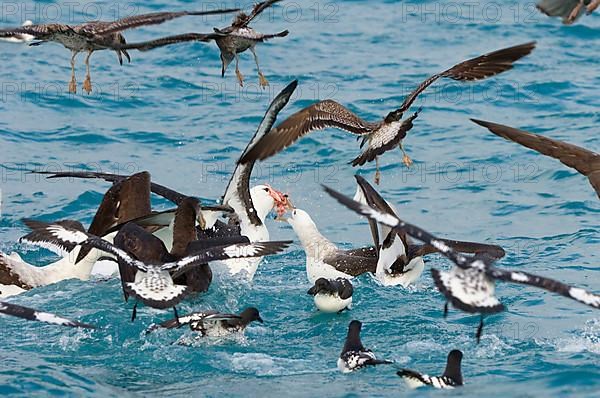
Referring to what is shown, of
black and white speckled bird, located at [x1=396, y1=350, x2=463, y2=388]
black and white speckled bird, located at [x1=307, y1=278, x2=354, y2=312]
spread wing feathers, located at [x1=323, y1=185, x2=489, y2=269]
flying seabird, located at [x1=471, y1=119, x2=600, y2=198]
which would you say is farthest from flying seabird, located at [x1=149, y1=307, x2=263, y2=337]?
flying seabird, located at [x1=471, y1=119, x2=600, y2=198]

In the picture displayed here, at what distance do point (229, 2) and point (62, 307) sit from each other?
484 inches

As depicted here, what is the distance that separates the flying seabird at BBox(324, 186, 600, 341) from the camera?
310 inches

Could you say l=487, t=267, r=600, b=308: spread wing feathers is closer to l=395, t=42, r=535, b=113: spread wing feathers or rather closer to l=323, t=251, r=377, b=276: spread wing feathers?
l=395, t=42, r=535, b=113: spread wing feathers

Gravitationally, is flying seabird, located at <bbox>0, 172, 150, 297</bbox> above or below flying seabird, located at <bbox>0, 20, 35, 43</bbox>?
below

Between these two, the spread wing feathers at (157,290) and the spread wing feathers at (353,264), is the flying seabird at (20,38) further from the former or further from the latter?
the spread wing feathers at (353,264)

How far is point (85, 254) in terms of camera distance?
1082cm

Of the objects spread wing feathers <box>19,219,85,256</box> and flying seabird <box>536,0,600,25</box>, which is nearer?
flying seabird <box>536,0,600,25</box>

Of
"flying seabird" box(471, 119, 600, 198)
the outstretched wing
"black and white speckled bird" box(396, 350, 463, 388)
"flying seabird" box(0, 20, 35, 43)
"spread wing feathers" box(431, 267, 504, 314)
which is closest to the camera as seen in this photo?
"spread wing feathers" box(431, 267, 504, 314)

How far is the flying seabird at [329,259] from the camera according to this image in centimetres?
1081

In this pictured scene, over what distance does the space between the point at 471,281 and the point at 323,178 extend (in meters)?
6.83

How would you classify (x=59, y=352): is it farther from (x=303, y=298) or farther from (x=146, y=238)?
(x=303, y=298)

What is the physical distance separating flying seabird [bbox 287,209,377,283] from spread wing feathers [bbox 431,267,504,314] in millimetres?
2674

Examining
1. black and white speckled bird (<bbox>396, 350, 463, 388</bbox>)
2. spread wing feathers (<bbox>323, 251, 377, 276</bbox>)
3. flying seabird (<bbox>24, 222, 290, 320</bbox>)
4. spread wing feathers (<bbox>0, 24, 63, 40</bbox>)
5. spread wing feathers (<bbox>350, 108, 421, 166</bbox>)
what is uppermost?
spread wing feathers (<bbox>0, 24, 63, 40</bbox>)

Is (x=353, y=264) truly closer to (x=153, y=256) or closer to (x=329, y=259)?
(x=329, y=259)
